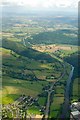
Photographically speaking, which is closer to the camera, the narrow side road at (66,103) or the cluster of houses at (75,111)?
the cluster of houses at (75,111)

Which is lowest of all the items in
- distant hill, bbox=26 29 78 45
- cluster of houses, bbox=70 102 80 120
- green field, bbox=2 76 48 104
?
cluster of houses, bbox=70 102 80 120

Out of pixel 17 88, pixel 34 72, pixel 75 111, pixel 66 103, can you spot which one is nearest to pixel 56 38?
pixel 34 72

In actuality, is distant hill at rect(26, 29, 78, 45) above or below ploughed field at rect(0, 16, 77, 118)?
above

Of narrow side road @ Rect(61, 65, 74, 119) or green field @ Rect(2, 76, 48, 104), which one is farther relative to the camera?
green field @ Rect(2, 76, 48, 104)

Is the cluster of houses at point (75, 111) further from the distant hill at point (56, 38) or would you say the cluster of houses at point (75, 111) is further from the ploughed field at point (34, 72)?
the distant hill at point (56, 38)

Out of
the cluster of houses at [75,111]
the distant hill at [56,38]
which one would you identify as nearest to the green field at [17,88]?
the cluster of houses at [75,111]

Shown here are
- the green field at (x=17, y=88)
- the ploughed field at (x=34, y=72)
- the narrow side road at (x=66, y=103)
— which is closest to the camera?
the narrow side road at (x=66, y=103)

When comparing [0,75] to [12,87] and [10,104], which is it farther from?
[10,104]

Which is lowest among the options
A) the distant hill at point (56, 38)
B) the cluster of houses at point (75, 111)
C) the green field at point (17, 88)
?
the cluster of houses at point (75, 111)

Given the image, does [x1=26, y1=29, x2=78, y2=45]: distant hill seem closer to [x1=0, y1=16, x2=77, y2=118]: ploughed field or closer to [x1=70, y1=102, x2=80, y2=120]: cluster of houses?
[x1=0, y1=16, x2=77, y2=118]: ploughed field

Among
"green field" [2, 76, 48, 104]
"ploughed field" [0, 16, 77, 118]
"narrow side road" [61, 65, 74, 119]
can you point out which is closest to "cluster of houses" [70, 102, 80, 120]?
"narrow side road" [61, 65, 74, 119]

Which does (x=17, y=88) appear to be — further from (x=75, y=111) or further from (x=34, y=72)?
(x=75, y=111)
